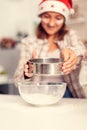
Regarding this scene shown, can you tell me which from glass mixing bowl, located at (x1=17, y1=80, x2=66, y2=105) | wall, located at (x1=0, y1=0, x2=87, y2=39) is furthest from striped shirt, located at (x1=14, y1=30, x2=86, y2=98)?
wall, located at (x1=0, y1=0, x2=87, y2=39)

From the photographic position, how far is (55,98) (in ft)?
2.25

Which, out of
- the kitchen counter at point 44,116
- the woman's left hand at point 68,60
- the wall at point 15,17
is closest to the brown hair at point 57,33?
the woman's left hand at point 68,60

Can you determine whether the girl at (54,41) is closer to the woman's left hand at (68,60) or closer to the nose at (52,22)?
the nose at (52,22)

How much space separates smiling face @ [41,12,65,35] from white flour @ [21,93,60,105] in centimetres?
32

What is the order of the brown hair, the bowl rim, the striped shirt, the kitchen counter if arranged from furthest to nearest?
the brown hair, the striped shirt, the bowl rim, the kitchen counter

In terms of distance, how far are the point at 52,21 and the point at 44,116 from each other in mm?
380

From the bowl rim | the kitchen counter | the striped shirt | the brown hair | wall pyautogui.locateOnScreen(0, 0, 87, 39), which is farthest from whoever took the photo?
wall pyautogui.locateOnScreen(0, 0, 87, 39)

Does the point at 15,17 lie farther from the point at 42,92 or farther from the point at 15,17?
the point at 42,92

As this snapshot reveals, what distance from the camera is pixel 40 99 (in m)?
0.67

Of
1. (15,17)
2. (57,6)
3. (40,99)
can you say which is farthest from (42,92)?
(15,17)

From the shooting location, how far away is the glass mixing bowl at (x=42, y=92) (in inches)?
26.6

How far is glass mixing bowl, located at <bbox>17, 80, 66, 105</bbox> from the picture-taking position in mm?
677

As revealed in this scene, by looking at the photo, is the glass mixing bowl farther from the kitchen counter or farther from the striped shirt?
the striped shirt

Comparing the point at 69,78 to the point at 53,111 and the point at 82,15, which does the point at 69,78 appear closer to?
the point at 53,111
